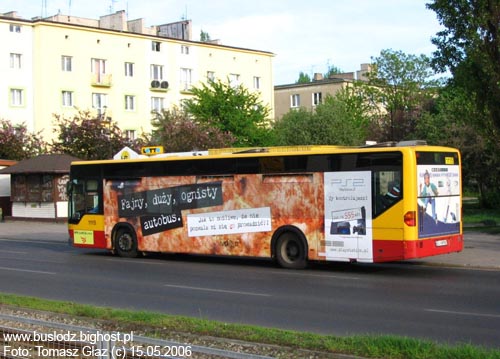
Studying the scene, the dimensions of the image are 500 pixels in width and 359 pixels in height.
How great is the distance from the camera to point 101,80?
60812 millimetres

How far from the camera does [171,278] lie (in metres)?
16.7

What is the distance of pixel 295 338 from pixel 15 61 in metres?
52.2

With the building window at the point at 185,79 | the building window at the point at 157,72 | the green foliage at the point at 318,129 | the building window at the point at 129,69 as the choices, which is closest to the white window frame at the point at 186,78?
the building window at the point at 185,79

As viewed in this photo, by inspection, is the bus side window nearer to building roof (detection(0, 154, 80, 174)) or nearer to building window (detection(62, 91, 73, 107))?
building roof (detection(0, 154, 80, 174))

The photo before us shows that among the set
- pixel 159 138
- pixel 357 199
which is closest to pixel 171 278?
pixel 357 199

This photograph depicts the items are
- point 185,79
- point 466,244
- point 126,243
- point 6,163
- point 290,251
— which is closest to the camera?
point 290,251

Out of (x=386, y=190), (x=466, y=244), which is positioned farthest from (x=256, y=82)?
(x=386, y=190)

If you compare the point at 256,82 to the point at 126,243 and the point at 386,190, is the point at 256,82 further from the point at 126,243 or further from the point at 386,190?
the point at 386,190

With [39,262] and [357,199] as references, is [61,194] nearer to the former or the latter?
[39,262]

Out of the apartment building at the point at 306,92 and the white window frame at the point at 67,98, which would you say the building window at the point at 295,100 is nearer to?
the apartment building at the point at 306,92

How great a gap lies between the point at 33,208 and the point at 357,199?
27.3 m

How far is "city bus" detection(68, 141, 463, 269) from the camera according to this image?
1655 cm

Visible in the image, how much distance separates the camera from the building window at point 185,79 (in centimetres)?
6681

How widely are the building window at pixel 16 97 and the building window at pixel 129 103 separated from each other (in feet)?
29.1
